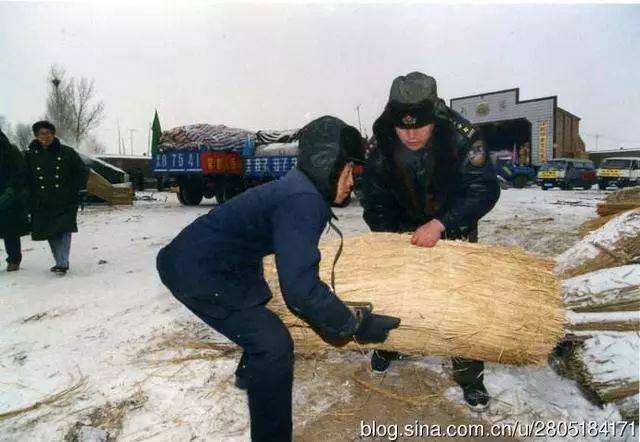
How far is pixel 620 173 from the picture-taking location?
68.9 ft

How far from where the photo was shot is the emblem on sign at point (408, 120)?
2787mm

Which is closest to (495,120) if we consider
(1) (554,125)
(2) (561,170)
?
(1) (554,125)

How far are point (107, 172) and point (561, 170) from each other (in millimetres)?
20556

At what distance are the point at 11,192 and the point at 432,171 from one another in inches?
204

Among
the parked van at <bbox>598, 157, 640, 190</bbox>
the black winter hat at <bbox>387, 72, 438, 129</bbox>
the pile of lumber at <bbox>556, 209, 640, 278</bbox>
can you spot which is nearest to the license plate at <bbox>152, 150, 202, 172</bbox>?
the black winter hat at <bbox>387, 72, 438, 129</bbox>

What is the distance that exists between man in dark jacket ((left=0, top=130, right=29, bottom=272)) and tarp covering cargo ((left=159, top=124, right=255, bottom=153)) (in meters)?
9.56

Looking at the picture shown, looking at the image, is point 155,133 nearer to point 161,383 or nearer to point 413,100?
point 161,383

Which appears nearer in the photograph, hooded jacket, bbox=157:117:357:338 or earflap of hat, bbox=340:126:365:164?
hooded jacket, bbox=157:117:357:338

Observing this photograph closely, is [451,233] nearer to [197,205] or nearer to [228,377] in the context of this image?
[228,377]

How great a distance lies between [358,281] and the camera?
2629 mm

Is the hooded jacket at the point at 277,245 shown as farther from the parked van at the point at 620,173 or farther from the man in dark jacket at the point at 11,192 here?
the parked van at the point at 620,173

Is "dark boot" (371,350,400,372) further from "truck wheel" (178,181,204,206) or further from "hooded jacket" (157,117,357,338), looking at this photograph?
"truck wheel" (178,181,204,206)

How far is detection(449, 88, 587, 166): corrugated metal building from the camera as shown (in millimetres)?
29031

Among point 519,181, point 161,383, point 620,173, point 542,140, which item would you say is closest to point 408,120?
point 161,383
